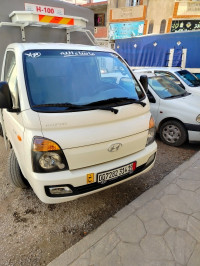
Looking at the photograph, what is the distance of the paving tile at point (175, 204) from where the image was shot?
243 cm

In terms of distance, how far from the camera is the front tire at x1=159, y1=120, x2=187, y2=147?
4.16 meters

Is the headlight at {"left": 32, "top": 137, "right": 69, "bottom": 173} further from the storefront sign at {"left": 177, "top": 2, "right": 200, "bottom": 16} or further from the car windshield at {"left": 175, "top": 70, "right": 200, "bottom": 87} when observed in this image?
the storefront sign at {"left": 177, "top": 2, "right": 200, "bottom": 16}

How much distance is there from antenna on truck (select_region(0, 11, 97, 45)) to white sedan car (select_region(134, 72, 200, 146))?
5.29 feet

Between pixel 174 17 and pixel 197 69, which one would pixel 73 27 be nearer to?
pixel 197 69

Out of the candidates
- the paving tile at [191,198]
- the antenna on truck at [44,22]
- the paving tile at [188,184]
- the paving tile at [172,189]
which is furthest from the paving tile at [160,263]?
the antenna on truck at [44,22]

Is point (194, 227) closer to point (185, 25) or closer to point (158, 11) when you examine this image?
point (185, 25)

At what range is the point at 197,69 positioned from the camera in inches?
358

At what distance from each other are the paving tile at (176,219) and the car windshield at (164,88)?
287 cm

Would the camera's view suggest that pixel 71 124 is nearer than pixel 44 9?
Yes

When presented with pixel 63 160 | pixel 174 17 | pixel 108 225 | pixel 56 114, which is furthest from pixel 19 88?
pixel 174 17

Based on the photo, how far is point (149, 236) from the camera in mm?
2064

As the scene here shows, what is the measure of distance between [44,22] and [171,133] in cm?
342

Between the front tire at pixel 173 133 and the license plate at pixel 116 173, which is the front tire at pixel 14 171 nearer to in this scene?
the license plate at pixel 116 173

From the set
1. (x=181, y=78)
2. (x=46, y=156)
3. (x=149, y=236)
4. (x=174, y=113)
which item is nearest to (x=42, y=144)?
(x=46, y=156)
